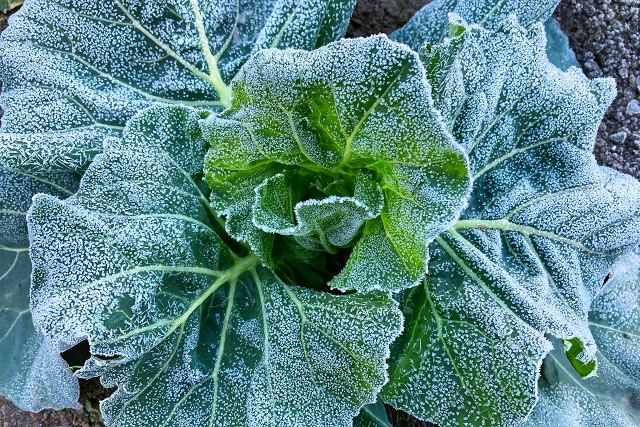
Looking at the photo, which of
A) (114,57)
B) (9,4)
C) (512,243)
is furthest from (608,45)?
(9,4)

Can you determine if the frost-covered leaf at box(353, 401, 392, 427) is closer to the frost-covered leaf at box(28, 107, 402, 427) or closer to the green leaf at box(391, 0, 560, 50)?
the frost-covered leaf at box(28, 107, 402, 427)

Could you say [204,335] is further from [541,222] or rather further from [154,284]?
[541,222]

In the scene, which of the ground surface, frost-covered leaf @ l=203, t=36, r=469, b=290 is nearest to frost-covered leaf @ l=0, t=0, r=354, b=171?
frost-covered leaf @ l=203, t=36, r=469, b=290

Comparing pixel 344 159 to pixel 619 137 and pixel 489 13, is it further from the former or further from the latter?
pixel 619 137

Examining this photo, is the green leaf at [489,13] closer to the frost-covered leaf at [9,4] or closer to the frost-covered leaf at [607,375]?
the frost-covered leaf at [607,375]

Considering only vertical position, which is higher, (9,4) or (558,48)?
(558,48)

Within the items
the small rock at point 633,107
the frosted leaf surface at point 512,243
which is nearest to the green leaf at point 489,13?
the frosted leaf surface at point 512,243

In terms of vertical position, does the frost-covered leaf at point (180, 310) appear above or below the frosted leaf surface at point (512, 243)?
below
